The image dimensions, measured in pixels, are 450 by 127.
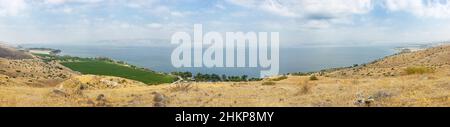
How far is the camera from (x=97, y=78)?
59.4 metres

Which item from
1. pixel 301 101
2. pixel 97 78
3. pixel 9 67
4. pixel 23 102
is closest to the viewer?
pixel 23 102
